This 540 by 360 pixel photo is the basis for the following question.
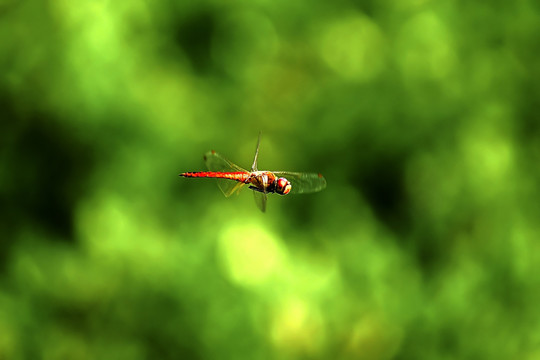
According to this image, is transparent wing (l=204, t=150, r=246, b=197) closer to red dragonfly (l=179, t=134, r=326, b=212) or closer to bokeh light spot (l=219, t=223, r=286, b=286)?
red dragonfly (l=179, t=134, r=326, b=212)

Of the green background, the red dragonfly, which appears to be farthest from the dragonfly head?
the green background

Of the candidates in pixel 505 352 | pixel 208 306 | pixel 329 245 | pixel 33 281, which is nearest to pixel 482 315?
pixel 505 352

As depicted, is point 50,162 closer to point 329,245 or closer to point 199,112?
point 199,112

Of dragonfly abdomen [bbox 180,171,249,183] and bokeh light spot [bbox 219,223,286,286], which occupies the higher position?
bokeh light spot [bbox 219,223,286,286]

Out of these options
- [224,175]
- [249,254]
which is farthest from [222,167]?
[249,254]

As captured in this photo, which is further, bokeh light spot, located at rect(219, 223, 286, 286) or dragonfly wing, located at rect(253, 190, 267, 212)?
bokeh light spot, located at rect(219, 223, 286, 286)

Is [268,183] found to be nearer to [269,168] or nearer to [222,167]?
[222,167]

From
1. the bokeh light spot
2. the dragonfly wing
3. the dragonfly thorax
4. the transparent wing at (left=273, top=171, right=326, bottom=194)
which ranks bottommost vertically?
the dragonfly wing
